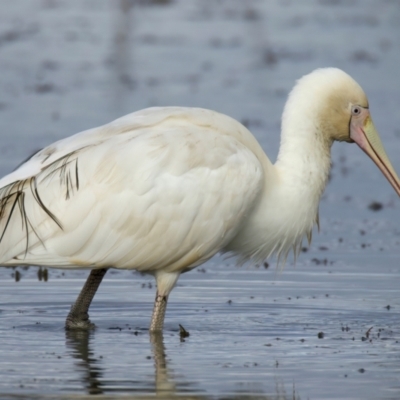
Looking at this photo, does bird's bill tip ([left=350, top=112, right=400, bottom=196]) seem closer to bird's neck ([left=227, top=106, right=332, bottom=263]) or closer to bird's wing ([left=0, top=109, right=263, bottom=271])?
bird's neck ([left=227, top=106, right=332, bottom=263])

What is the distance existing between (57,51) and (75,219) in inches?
629

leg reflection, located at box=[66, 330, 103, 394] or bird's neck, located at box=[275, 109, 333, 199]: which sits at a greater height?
bird's neck, located at box=[275, 109, 333, 199]

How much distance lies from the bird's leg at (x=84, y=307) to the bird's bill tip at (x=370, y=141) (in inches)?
89.8

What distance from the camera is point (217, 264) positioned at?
43.7 ft

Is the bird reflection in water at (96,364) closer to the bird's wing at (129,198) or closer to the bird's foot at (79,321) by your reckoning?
the bird's foot at (79,321)

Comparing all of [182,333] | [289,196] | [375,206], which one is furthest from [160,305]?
[375,206]

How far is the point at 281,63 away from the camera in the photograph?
24797mm

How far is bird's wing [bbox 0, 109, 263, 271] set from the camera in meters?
10.3

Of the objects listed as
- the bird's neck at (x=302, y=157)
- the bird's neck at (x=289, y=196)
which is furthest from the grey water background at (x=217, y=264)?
the bird's neck at (x=302, y=157)

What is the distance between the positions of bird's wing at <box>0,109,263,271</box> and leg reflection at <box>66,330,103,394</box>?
1.84 ft

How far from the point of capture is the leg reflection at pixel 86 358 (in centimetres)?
896

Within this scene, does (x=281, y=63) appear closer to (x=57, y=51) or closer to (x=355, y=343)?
(x=57, y=51)

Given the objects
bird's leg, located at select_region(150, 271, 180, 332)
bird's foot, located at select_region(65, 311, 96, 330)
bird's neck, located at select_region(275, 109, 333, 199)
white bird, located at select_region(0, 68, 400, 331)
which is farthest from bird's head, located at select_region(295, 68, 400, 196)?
bird's foot, located at select_region(65, 311, 96, 330)

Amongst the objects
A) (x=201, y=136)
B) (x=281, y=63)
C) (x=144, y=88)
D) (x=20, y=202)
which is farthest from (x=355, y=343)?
(x=281, y=63)
